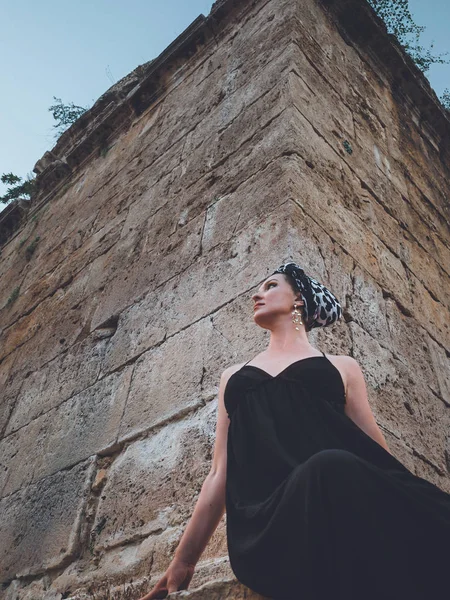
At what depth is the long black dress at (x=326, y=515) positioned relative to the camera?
1.05 meters

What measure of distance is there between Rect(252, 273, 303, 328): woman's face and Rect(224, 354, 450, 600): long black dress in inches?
18.3

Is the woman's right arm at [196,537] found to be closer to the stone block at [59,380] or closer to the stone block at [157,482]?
the stone block at [157,482]

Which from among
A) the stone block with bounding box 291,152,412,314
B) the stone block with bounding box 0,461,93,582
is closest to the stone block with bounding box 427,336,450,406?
the stone block with bounding box 291,152,412,314

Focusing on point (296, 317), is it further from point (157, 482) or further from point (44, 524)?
point (44, 524)

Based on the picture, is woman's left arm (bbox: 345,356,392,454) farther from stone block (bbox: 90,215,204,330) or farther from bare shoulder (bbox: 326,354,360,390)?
stone block (bbox: 90,215,204,330)

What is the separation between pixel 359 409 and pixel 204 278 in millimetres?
1354

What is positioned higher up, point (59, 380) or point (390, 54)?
point (390, 54)

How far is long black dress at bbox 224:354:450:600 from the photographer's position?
3.43ft

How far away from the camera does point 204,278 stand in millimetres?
2809

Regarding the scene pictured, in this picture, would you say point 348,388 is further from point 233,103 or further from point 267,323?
point 233,103

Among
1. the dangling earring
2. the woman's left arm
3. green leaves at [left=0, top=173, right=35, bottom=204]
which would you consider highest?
green leaves at [left=0, top=173, right=35, bottom=204]

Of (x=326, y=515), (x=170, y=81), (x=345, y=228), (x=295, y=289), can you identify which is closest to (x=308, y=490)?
(x=326, y=515)

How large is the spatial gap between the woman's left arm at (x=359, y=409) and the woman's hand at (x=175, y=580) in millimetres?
650

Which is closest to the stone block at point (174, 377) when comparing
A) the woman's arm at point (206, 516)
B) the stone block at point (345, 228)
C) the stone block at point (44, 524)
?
the stone block at point (44, 524)
